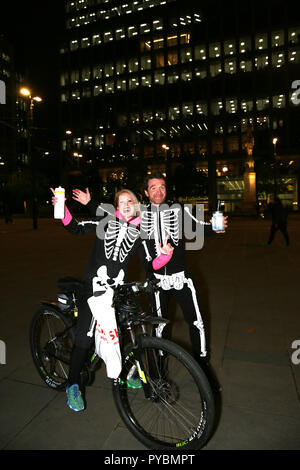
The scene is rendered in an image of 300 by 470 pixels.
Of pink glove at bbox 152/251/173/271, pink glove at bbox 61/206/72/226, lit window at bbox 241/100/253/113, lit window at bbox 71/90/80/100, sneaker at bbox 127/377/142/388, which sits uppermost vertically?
lit window at bbox 71/90/80/100

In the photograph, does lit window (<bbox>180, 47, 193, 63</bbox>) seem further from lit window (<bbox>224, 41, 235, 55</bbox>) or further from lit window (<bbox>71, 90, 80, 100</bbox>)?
lit window (<bbox>71, 90, 80, 100</bbox>)

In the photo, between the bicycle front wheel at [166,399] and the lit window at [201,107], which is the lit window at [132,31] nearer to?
the lit window at [201,107]

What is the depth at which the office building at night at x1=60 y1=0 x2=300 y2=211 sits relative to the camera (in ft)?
183

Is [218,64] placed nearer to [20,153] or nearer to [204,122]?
[204,122]

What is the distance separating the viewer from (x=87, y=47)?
69.8 meters

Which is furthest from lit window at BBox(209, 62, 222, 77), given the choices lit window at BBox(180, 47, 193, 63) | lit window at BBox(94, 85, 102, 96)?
lit window at BBox(94, 85, 102, 96)

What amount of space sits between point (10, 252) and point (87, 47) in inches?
2701

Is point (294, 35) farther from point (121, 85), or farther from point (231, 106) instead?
point (121, 85)

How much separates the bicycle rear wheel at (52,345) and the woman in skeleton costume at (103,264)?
1.39ft

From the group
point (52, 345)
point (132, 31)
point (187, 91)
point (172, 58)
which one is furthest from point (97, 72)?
point (52, 345)

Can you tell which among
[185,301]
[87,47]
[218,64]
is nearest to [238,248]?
[185,301]

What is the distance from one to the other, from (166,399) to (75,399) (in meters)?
0.78

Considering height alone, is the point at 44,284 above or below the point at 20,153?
below
